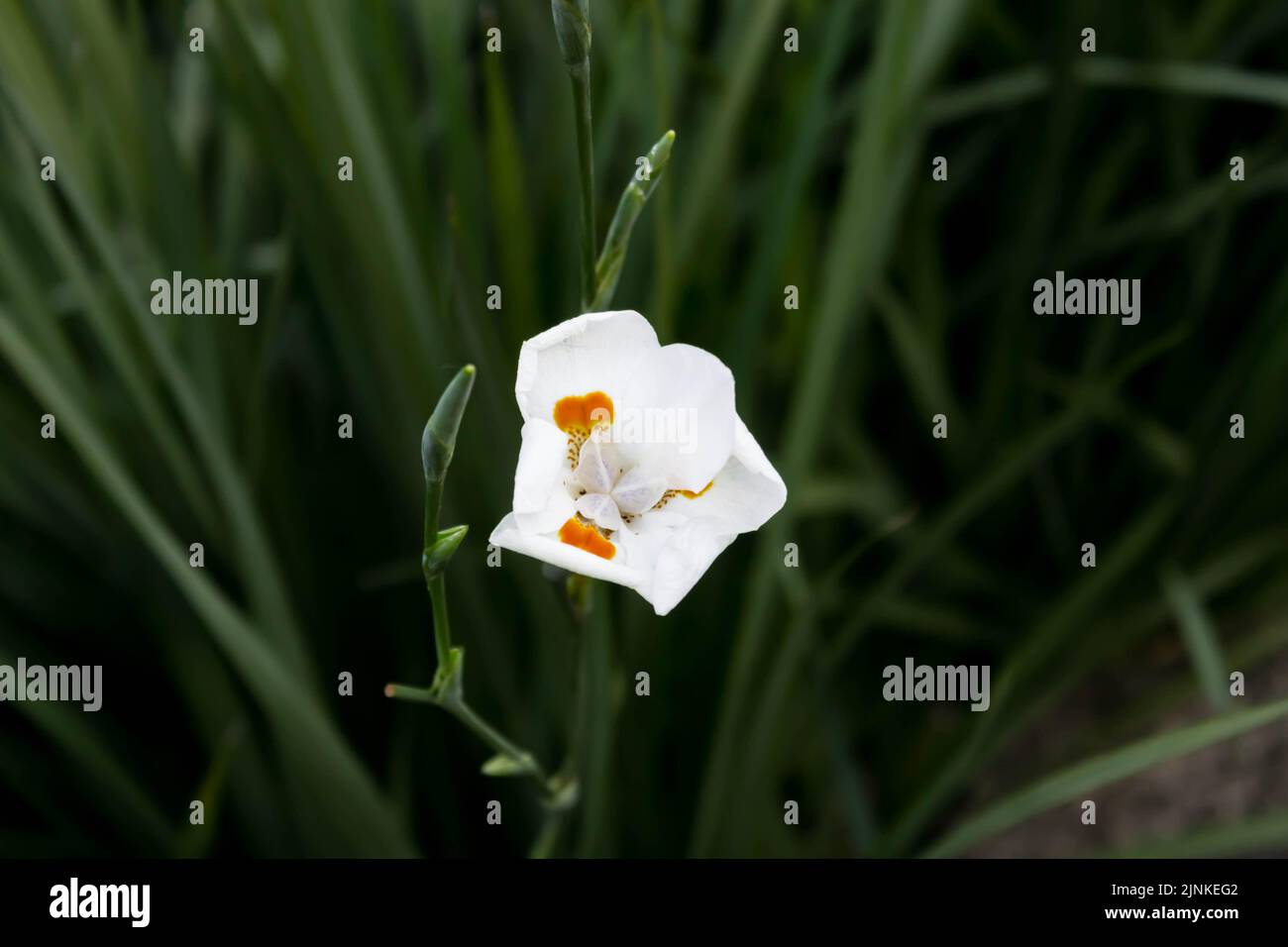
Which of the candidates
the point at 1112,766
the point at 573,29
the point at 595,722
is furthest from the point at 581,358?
the point at 1112,766

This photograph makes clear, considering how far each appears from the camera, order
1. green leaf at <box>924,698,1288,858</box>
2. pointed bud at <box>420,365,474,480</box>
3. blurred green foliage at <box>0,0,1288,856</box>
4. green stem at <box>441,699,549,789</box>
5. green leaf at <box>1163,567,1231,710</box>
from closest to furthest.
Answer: pointed bud at <box>420,365,474,480</box> → green stem at <box>441,699,549,789</box> → green leaf at <box>924,698,1288,858</box> → blurred green foliage at <box>0,0,1288,856</box> → green leaf at <box>1163,567,1231,710</box>

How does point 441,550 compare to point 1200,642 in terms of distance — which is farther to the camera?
point 1200,642

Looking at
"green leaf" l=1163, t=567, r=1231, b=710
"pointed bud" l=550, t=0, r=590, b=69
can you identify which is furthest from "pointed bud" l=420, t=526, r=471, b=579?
"green leaf" l=1163, t=567, r=1231, b=710

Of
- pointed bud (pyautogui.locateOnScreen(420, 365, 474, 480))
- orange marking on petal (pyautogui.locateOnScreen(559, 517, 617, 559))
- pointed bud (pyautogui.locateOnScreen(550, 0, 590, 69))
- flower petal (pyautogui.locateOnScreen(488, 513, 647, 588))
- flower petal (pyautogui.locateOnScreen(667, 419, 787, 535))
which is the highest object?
pointed bud (pyautogui.locateOnScreen(550, 0, 590, 69))

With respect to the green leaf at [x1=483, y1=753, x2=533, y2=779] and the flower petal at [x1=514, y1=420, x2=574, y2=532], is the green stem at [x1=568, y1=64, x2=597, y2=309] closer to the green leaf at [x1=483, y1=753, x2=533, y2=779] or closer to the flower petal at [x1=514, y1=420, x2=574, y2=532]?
the flower petal at [x1=514, y1=420, x2=574, y2=532]

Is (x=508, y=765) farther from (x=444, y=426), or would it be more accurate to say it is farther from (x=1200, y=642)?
(x=1200, y=642)

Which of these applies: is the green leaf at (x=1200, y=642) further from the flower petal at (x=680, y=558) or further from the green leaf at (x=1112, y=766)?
the flower petal at (x=680, y=558)

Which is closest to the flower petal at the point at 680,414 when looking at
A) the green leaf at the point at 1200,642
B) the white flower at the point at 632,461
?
the white flower at the point at 632,461
